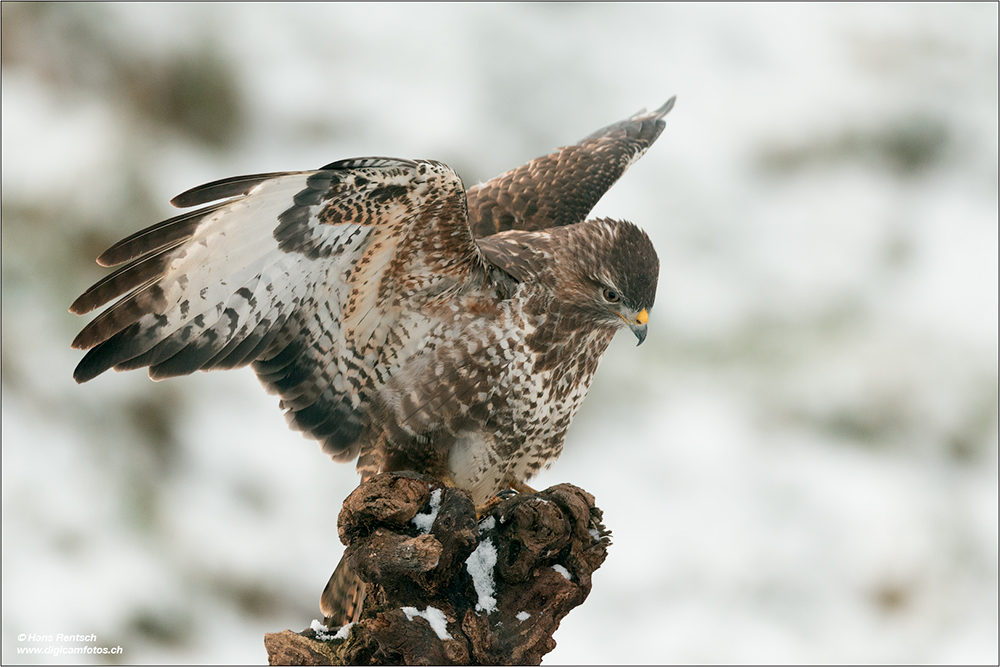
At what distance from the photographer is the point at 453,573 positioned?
328cm

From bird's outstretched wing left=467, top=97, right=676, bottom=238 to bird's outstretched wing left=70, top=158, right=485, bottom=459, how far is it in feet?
3.96

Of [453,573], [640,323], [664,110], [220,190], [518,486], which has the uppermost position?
[664,110]

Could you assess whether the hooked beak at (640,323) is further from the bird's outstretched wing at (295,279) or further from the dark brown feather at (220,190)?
the dark brown feather at (220,190)

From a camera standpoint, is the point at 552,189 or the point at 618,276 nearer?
the point at 618,276

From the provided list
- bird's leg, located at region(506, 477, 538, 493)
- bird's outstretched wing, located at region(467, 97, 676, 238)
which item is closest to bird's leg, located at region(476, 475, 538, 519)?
bird's leg, located at region(506, 477, 538, 493)

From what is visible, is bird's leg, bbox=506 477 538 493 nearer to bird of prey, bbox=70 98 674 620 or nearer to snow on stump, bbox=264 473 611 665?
bird of prey, bbox=70 98 674 620

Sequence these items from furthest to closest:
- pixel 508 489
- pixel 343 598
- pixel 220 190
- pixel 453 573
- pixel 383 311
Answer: pixel 508 489, pixel 343 598, pixel 383 311, pixel 453 573, pixel 220 190

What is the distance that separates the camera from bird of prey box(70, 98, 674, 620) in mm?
3305

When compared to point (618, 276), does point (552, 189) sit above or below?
above

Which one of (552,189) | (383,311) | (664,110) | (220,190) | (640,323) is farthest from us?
(664,110)

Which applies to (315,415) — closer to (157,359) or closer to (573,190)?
(157,359)

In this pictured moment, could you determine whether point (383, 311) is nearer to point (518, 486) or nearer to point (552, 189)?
point (518, 486)

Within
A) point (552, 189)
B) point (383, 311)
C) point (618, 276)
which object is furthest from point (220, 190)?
point (552, 189)

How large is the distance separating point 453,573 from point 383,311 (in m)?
1.10
